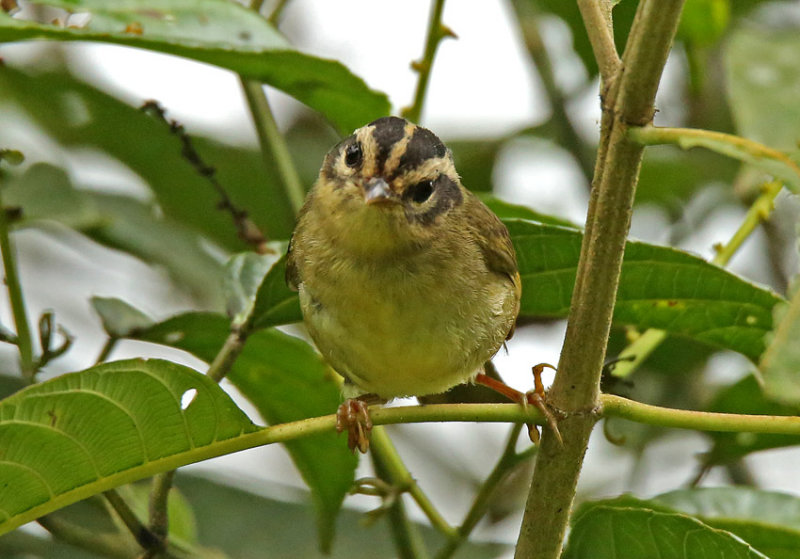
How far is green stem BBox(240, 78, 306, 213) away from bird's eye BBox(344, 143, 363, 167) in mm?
349

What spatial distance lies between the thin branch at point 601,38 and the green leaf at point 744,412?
1.46m

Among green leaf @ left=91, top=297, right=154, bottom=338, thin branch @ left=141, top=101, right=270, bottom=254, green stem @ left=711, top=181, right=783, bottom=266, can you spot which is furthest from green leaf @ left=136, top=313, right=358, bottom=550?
green stem @ left=711, top=181, right=783, bottom=266

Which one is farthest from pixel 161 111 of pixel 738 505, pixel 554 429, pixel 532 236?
pixel 738 505

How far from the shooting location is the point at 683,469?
447 cm

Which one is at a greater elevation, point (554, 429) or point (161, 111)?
point (161, 111)

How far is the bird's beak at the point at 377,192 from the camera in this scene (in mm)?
2395

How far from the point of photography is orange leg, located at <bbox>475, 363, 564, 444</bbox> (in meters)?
1.69

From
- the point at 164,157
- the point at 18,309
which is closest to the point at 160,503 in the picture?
the point at 18,309

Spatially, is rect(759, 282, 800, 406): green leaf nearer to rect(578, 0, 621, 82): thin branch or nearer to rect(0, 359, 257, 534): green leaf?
rect(578, 0, 621, 82): thin branch

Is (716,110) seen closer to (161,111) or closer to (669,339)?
(669,339)

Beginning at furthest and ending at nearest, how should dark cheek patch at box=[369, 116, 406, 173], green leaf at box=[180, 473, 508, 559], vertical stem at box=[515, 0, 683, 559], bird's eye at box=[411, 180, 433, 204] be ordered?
green leaf at box=[180, 473, 508, 559] < bird's eye at box=[411, 180, 433, 204] < dark cheek patch at box=[369, 116, 406, 173] < vertical stem at box=[515, 0, 683, 559]

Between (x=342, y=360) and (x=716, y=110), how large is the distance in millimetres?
2569

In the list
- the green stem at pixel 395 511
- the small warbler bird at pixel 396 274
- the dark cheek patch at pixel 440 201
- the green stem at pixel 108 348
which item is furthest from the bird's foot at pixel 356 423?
the green stem at pixel 108 348

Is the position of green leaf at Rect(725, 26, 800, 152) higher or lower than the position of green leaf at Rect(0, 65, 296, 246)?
lower
